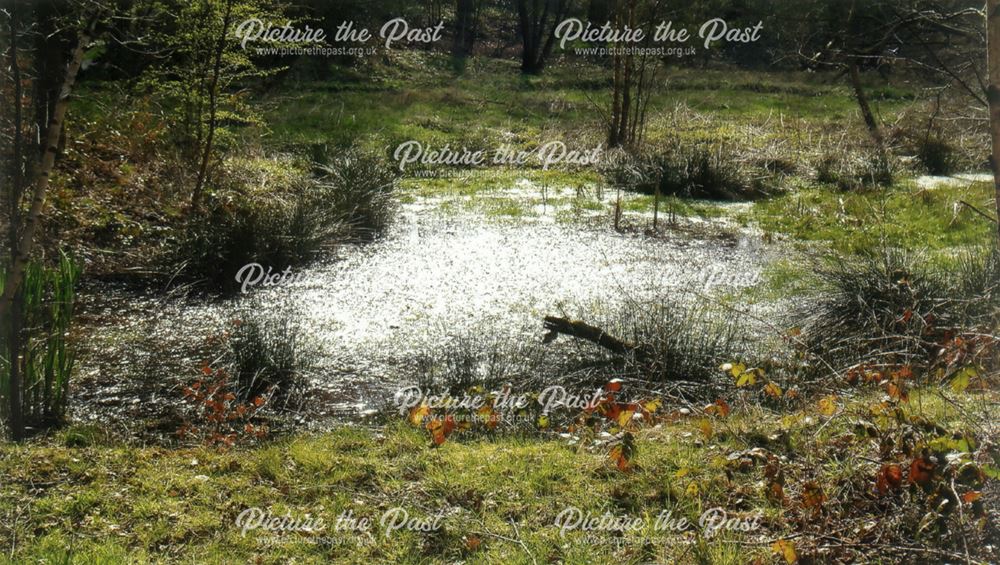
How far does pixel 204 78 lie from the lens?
37.7ft

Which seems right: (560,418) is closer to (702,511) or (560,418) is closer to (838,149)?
(702,511)

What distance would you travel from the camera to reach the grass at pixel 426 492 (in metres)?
3.92

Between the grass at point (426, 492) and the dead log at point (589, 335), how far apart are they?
4.68 feet

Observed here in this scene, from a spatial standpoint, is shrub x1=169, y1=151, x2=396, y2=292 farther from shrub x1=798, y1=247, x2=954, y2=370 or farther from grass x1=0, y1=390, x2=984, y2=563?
shrub x1=798, y1=247, x2=954, y2=370

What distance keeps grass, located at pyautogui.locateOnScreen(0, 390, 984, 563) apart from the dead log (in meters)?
1.43

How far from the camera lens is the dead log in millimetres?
6845

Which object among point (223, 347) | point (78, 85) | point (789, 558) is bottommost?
point (223, 347)

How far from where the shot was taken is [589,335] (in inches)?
290

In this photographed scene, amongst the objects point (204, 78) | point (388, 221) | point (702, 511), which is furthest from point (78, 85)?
point (702, 511)

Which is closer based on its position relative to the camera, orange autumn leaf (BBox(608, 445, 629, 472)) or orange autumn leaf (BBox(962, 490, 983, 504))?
orange autumn leaf (BBox(962, 490, 983, 504))

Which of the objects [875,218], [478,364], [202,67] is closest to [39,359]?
[478,364]

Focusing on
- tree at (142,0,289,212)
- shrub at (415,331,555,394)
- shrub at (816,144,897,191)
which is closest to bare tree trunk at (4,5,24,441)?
shrub at (415,331,555,394)

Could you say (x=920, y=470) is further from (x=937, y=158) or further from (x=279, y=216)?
(x=937, y=158)

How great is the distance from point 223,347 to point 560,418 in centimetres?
273
